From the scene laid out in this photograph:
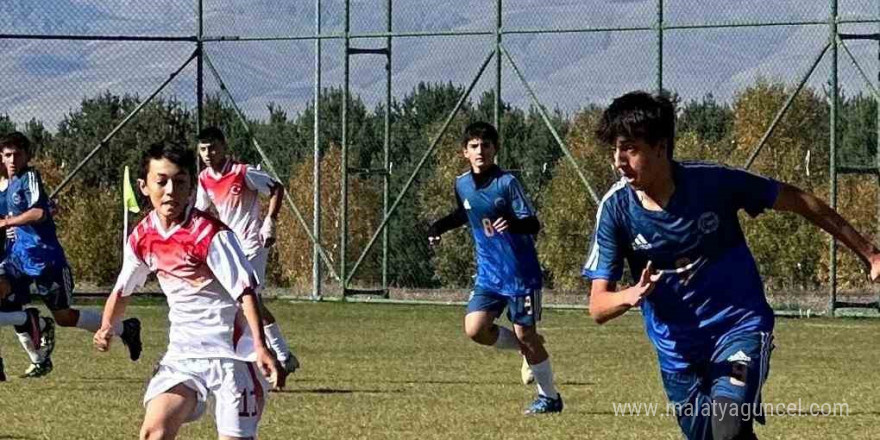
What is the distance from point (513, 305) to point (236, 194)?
321 cm

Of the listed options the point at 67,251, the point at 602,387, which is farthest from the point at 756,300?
the point at 67,251

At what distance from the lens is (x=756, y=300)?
738cm

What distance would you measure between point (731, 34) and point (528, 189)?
4.97 meters

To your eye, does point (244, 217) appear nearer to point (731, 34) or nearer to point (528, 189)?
point (731, 34)

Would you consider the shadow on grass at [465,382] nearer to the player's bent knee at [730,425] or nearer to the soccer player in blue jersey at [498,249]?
the soccer player in blue jersey at [498,249]

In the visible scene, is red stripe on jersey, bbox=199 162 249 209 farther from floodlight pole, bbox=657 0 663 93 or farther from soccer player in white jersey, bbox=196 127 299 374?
floodlight pole, bbox=657 0 663 93

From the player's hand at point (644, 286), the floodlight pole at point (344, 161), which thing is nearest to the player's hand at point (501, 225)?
the player's hand at point (644, 286)

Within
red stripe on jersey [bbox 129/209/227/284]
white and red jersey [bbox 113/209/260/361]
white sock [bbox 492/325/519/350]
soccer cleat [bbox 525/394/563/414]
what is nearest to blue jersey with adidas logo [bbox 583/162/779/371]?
white and red jersey [bbox 113/209/260/361]

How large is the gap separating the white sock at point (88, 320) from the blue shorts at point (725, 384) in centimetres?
889

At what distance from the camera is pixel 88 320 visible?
1560cm

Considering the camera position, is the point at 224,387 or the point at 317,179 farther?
the point at 317,179

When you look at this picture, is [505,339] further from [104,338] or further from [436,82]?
[436,82]

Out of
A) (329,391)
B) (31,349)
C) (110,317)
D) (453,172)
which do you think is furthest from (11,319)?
(453,172)

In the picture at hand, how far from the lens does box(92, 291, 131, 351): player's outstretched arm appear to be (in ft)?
27.7
